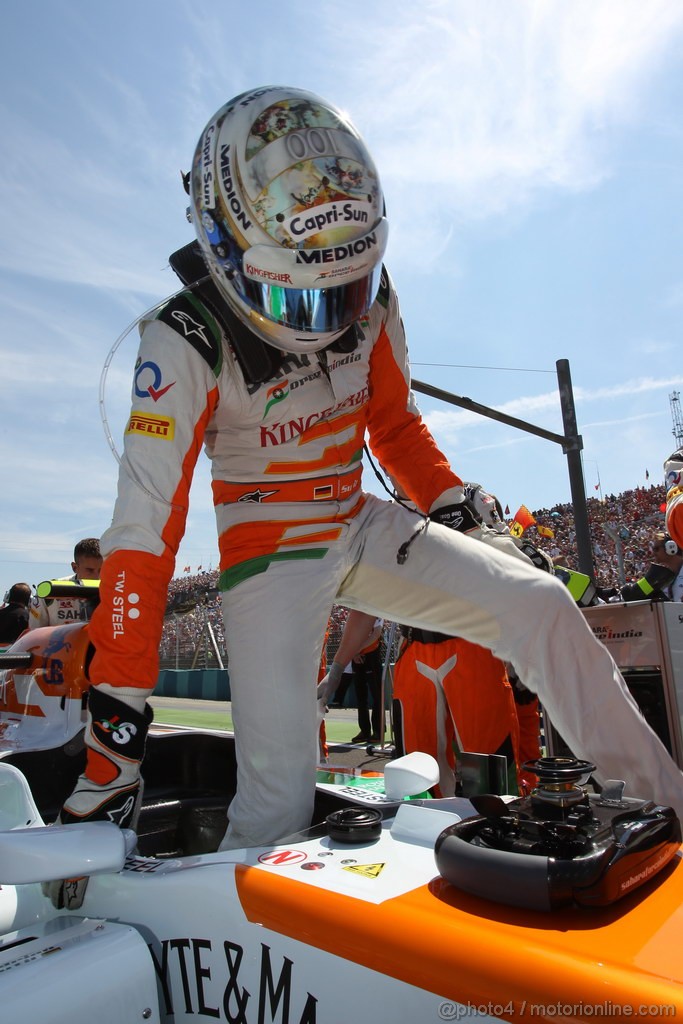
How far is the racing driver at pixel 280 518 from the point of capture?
173 centimetres

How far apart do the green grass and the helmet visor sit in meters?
7.81

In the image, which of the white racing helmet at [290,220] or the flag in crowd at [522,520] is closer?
the white racing helmet at [290,220]

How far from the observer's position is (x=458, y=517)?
232 centimetres

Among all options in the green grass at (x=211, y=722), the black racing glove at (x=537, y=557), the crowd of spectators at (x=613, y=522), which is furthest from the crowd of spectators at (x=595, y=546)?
the black racing glove at (x=537, y=557)

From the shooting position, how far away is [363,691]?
8742 millimetres

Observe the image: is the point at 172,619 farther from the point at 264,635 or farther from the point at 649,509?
the point at 264,635

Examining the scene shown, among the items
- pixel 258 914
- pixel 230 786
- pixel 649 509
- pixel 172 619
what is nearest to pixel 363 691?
pixel 230 786

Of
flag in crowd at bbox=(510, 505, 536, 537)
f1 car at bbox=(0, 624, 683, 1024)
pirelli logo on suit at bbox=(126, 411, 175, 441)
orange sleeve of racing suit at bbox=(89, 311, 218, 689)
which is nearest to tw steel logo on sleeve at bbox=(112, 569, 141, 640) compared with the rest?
orange sleeve of racing suit at bbox=(89, 311, 218, 689)

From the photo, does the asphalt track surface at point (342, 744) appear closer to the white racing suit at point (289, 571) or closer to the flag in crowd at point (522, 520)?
the white racing suit at point (289, 571)

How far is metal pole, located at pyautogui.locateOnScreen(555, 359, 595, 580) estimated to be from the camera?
9781 millimetres

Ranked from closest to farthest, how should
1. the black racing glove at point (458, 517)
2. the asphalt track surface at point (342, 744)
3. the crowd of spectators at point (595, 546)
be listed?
the black racing glove at point (458, 517), the asphalt track surface at point (342, 744), the crowd of spectators at point (595, 546)

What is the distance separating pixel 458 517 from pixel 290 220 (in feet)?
3.20

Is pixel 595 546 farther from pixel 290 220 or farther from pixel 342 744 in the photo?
pixel 290 220

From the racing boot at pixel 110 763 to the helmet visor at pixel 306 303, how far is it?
3.11ft
